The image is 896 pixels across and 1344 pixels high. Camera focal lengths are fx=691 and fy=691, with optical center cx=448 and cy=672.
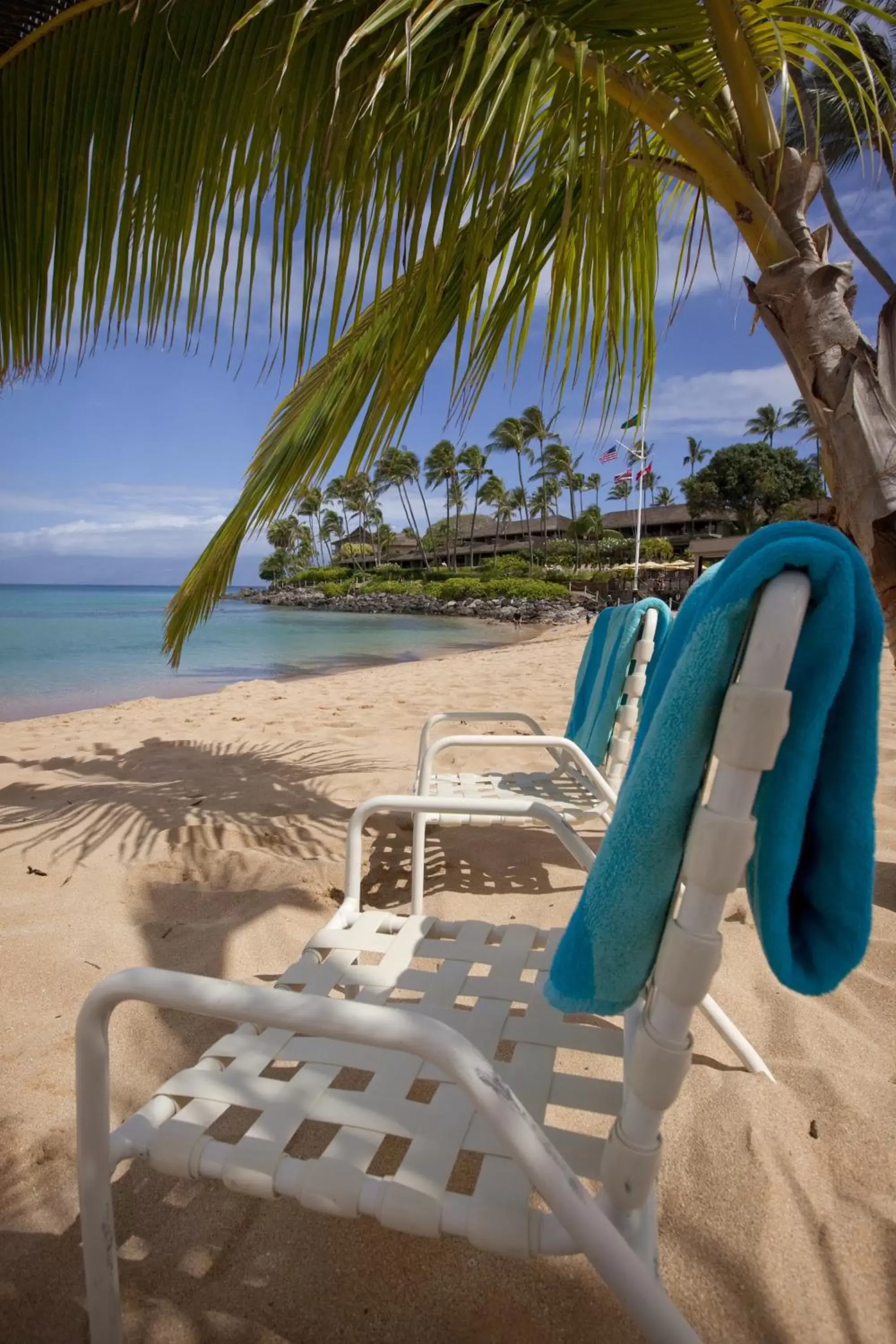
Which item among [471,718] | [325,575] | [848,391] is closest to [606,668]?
[471,718]

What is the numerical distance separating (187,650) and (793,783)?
19.8 meters

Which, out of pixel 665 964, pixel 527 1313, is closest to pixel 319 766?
pixel 527 1313

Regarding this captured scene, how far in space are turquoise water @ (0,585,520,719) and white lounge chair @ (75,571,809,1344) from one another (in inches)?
119

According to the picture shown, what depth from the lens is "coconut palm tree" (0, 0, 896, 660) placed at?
157cm

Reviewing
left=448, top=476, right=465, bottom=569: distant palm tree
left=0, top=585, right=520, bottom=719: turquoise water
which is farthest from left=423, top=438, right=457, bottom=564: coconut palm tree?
left=0, top=585, right=520, bottom=719: turquoise water

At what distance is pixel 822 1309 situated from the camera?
42.3 inches

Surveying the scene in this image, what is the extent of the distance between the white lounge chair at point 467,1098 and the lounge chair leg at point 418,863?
29.6 inches

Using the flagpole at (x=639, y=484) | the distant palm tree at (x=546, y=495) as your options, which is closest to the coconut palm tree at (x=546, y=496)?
the distant palm tree at (x=546, y=495)

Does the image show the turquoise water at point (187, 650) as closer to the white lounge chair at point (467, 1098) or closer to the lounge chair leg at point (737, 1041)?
the white lounge chair at point (467, 1098)

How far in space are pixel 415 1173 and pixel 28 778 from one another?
3.89 metres

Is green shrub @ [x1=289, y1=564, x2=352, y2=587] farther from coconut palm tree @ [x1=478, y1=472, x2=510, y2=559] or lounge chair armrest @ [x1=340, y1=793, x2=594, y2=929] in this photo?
lounge chair armrest @ [x1=340, y1=793, x2=594, y2=929]

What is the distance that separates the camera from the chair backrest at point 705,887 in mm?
681

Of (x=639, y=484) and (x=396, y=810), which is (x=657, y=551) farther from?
(x=396, y=810)

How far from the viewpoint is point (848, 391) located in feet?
5.59
